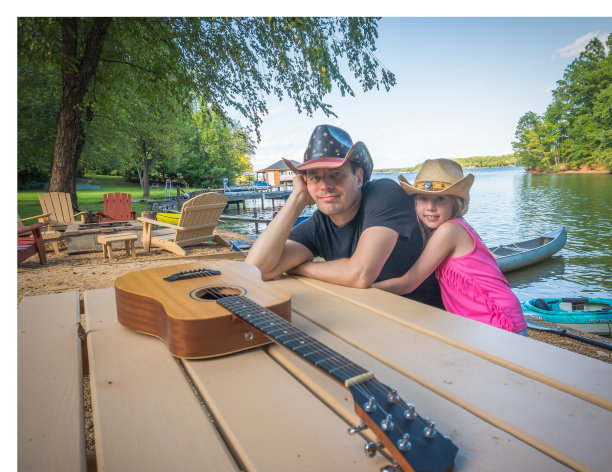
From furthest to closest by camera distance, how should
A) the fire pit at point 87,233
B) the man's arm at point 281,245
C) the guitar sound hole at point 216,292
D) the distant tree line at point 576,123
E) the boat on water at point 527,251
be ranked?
the boat on water at point 527,251 < the fire pit at point 87,233 < the distant tree line at point 576,123 < the man's arm at point 281,245 < the guitar sound hole at point 216,292

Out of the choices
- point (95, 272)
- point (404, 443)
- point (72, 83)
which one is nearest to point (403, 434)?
point (404, 443)

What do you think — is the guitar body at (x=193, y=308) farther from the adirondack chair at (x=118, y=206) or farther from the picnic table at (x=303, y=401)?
the adirondack chair at (x=118, y=206)

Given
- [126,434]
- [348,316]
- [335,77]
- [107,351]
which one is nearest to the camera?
[126,434]

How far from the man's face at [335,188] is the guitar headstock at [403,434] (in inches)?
39.7

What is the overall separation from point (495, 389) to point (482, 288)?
0.82 meters

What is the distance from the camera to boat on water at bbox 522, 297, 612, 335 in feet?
12.9

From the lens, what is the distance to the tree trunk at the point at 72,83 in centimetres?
577

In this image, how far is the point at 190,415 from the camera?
1.94 feet

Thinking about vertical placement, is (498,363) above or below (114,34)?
below

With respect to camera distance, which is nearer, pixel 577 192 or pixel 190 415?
pixel 190 415

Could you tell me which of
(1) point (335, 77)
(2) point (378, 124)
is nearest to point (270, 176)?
(1) point (335, 77)

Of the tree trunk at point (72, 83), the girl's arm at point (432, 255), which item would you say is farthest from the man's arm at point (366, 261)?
the tree trunk at point (72, 83)

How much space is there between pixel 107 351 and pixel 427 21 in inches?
83.8
